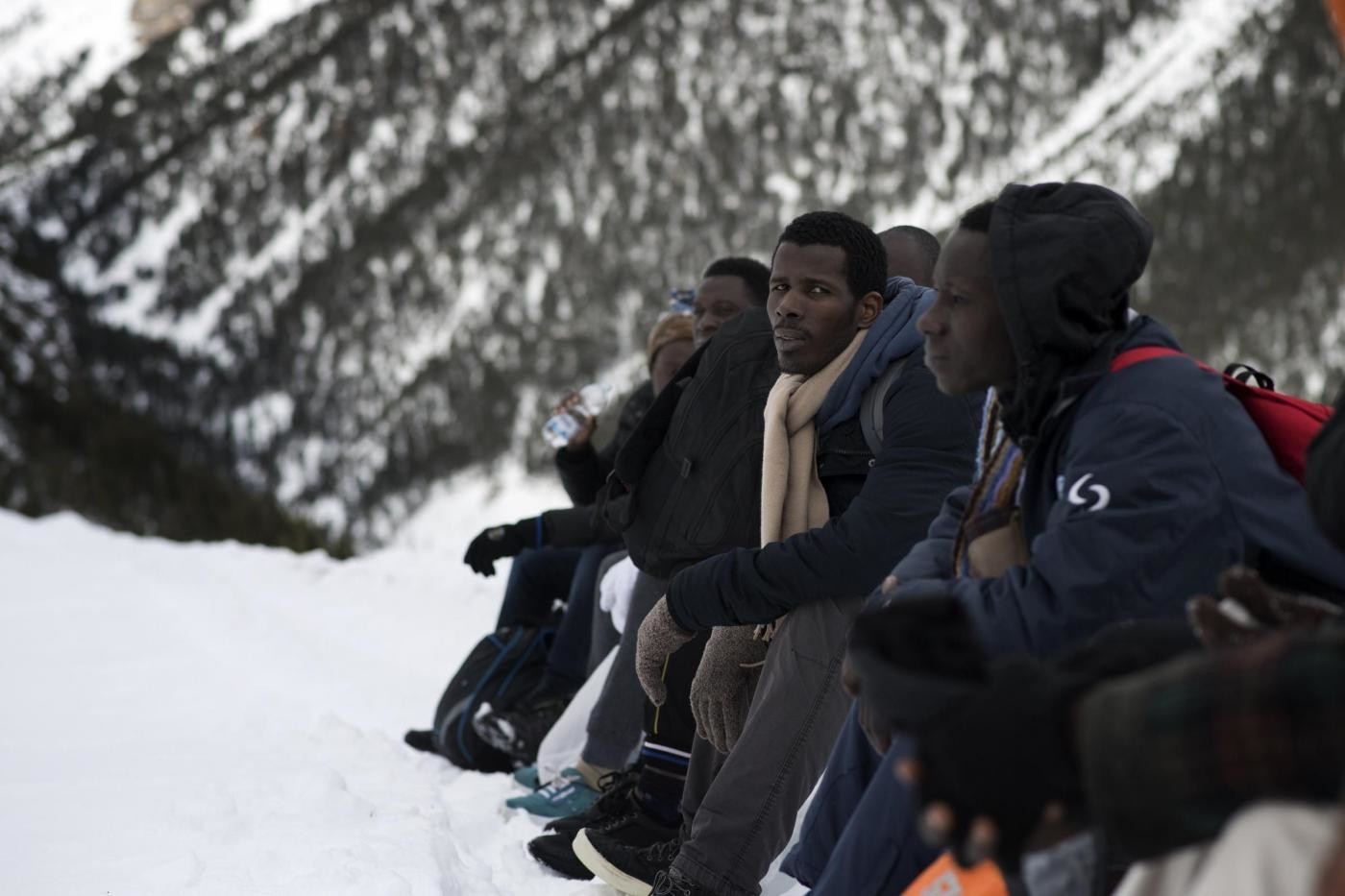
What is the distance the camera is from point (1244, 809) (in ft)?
3.88

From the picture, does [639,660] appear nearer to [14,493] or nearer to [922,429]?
[922,429]

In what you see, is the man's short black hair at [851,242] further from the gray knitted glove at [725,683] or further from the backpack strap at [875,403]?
the gray knitted glove at [725,683]

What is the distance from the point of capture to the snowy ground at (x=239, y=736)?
3.29 meters

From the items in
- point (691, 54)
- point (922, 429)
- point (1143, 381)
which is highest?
point (691, 54)

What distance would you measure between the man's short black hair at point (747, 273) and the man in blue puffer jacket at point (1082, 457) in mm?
2190

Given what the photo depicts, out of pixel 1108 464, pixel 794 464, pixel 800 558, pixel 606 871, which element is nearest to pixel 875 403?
pixel 794 464

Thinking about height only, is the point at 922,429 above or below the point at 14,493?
above

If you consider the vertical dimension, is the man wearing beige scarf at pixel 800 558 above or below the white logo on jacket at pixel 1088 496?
below

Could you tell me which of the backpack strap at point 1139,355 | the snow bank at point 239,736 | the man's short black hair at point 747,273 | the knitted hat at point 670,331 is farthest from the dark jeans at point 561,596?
the backpack strap at point 1139,355

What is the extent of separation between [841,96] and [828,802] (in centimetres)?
7579

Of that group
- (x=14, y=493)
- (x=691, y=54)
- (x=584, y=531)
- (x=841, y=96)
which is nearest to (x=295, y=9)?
(x=691, y=54)

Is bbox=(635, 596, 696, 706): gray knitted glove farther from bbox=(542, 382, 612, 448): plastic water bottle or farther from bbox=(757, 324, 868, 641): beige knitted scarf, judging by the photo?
bbox=(542, 382, 612, 448): plastic water bottle

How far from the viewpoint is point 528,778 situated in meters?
4.39

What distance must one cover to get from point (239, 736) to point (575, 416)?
5.21 ft
